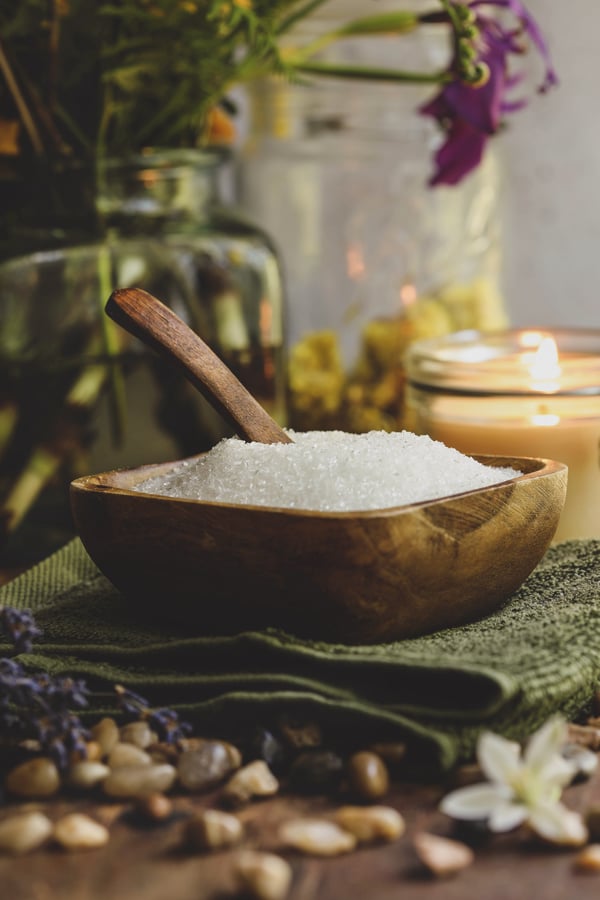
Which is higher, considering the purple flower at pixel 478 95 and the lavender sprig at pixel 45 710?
the purple flower at pixel 478 95

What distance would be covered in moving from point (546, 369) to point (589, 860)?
0.41m

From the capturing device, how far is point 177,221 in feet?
2.81

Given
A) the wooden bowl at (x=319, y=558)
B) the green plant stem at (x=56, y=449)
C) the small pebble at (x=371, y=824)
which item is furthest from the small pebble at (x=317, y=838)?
the green plant stem at (x=56, y=449)

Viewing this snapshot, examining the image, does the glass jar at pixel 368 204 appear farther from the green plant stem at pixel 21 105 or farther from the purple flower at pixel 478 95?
the green plant stem at pixel 21 105

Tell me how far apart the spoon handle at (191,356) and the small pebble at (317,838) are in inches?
9.7

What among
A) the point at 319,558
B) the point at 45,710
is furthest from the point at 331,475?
the point at 45,710

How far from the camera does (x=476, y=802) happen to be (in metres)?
0.39

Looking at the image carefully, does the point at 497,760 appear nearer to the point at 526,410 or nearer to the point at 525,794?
the point at 525,794

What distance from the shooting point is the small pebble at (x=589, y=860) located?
1.21 ft

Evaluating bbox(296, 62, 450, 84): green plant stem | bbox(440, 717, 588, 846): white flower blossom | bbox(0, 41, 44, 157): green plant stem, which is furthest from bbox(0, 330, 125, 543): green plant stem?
bbox(440, 717, 588, 846): white flower blossom

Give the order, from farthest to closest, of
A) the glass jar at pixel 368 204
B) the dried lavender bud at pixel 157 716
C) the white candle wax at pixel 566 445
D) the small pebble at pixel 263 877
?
the glass jar at pixel 368 204 → the white candle wax at pixel 566 445 → the dried lavender bud at pixel 157 716 → the small pebble at pixel 263 877

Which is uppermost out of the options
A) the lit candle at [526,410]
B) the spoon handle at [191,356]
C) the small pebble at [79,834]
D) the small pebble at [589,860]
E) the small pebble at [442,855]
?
the spoon handle at [191,356]

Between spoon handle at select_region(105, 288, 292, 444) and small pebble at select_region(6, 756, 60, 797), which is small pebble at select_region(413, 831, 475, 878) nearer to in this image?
small pebble at select_region(6, 756, 60, 797)

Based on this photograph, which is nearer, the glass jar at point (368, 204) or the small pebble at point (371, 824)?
the small pebble at point (371, 824)
